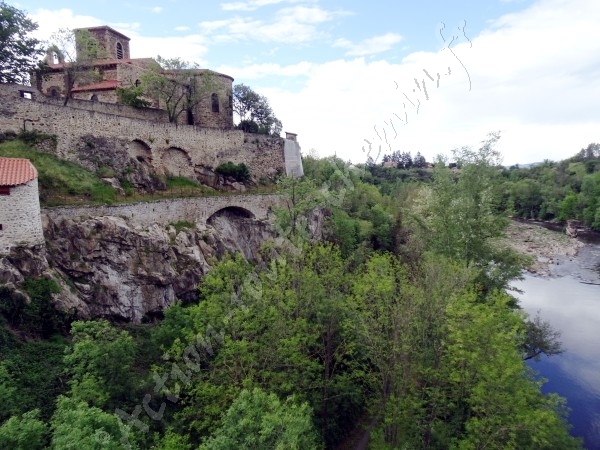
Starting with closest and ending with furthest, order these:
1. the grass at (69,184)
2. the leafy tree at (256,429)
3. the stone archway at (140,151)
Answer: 1. the leafy tree at (256,429)
2. the grass at (69,184)
3. the stone archway at (140,151)

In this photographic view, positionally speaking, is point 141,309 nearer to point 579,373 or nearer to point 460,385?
point 460,385

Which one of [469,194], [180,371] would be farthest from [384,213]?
[180,371]

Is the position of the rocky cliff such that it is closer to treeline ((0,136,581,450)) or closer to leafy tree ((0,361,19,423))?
treeline ((0,136,581,450))

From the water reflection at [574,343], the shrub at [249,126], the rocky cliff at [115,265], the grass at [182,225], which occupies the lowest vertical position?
the water reflection at [574,343]

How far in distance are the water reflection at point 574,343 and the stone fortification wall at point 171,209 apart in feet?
65.1

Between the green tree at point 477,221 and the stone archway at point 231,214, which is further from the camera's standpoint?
the stone archway at point 231,214

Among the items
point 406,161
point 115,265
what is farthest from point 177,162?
point 406,161

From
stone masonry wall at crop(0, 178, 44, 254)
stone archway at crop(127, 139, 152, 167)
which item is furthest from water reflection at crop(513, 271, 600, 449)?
stone archway at crop(127, 139, 152, 167)

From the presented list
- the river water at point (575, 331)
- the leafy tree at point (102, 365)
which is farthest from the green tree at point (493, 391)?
the leafy tree at point (102, 365)

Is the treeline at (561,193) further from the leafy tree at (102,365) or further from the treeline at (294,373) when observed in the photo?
the leafy tree at (102,365)

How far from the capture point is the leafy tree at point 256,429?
377 inches

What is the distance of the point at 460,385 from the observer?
1305 centimetres

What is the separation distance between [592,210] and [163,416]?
71.8 m

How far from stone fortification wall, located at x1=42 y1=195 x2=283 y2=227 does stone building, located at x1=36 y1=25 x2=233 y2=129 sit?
1082 centimetres
